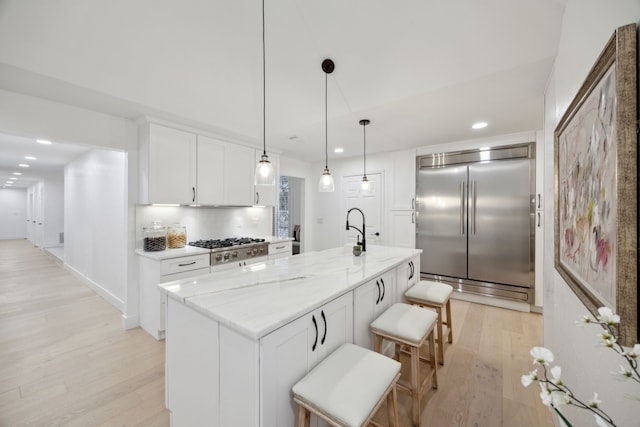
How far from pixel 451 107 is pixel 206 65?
8.46ft

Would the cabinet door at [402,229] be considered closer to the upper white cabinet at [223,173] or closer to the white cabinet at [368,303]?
the white cabinet at [368,303]

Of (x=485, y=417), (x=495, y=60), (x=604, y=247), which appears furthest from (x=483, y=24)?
(x=485, y=417)

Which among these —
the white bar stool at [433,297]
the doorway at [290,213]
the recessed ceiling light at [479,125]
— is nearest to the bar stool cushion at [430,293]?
the white bar stool at [433,297]

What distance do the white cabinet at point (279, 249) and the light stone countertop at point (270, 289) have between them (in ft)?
5.56

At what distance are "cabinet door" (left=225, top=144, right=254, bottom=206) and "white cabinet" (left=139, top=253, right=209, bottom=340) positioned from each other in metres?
1.08

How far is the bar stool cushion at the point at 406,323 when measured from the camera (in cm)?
172

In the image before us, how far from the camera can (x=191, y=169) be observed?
11.0ft

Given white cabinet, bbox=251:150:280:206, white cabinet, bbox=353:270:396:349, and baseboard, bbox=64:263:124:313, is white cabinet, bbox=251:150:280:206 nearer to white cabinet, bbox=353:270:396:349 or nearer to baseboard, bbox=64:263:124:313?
baseboard, bbox=64:263:124:313

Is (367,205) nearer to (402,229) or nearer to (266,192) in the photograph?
(402,229)

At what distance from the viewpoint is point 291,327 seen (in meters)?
1.27

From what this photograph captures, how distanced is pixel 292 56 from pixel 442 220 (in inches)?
130

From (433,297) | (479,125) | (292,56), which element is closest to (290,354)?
(433,297)

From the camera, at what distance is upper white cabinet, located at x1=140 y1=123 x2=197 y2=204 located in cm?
298

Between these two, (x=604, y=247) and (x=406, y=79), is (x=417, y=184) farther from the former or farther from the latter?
(x=604, y=247)
